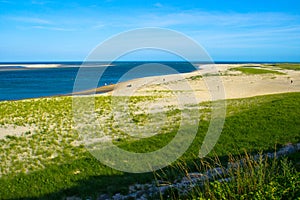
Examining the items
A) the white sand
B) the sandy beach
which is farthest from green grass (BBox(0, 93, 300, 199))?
the sandy beach

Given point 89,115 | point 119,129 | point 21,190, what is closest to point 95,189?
point 21,190

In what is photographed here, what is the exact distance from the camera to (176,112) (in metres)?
22.4

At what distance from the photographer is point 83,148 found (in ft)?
45.8

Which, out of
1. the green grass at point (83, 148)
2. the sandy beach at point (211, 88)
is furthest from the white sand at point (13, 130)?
the sandy beach at point (211, 88)

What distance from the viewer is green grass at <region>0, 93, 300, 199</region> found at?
969 centimetres

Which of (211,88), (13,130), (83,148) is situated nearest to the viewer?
(83,148)

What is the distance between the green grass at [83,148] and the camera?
31.8 feet

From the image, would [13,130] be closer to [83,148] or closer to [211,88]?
[83,148]

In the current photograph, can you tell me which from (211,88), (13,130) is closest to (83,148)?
(13,130)

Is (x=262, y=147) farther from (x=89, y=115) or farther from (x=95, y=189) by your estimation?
(x=89, y=115)

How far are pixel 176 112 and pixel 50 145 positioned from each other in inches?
418

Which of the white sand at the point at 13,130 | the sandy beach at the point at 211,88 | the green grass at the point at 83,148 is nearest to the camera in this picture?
the green grass at the point at 83,148

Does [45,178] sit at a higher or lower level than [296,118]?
lower

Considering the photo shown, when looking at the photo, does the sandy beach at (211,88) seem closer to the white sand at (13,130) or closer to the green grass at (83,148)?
the green grass at (83,148)
